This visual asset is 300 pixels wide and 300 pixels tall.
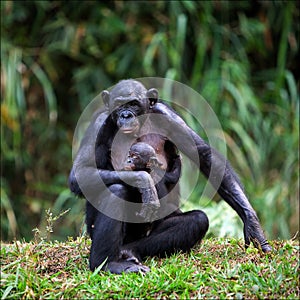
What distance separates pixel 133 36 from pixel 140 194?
5.89 metres

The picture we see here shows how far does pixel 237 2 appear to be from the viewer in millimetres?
10734

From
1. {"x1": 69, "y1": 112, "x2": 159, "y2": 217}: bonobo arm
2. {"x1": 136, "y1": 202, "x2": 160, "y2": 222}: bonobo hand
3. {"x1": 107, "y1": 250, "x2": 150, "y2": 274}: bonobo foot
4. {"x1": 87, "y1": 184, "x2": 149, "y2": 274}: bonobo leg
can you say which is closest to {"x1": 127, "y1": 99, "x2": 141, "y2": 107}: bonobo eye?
{"x1": 69, "y1": 112, "x2": 159, "y2": 217}: bonobo arm

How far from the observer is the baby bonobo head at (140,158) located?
5.10 metres

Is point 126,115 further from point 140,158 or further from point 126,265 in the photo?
point 126,265

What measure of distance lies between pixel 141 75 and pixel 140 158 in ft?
17.5

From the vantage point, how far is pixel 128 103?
5500mm

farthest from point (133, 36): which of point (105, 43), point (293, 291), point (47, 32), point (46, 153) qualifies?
point (293, 291)

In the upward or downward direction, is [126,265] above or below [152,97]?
below

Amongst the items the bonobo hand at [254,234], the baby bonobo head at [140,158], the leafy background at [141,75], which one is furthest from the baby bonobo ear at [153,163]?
the leafy background at [141,75]

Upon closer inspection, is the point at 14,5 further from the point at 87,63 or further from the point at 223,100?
the point at 223,100

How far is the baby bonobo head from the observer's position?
16.7 feet

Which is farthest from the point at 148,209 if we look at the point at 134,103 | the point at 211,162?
the point at 134,103

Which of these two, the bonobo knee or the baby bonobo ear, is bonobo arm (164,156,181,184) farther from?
the bonobo knee

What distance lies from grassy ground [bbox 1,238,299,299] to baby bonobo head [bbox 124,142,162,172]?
0.80 meters
